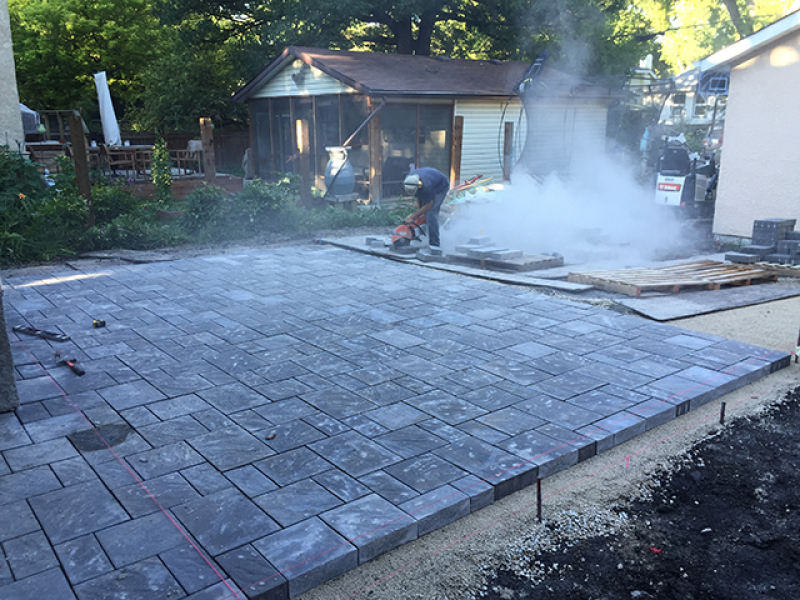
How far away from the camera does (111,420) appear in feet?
14.8

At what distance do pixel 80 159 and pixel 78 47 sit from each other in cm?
2180

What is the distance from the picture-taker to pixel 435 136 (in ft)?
62.9

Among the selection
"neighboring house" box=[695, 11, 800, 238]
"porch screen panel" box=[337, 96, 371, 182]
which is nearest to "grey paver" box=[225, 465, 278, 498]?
"neighboring house" box=[695, 11, 800, 238]

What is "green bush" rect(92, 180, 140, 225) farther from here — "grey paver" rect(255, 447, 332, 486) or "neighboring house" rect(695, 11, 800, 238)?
"neighboring house" rect(695, 11, 800, 238)

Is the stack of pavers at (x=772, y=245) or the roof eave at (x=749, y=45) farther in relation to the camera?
the roof eave at (x=749, y=45)

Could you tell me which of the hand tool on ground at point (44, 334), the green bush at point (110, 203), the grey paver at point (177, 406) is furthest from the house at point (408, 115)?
the grey paver at point (177, 406)

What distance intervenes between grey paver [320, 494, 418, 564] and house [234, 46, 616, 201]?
42.0ft

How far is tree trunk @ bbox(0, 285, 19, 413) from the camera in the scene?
4465 millimetres

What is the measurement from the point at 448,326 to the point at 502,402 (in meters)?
1.99

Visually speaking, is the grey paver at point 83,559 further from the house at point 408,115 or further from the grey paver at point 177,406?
the house at point 408,115

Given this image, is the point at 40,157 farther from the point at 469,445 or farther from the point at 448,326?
the point at 469,445

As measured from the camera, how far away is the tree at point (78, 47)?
90.4 feet

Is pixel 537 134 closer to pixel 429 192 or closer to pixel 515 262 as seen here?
pixel 429 192

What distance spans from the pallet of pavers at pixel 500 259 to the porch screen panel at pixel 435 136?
946 centimetres
